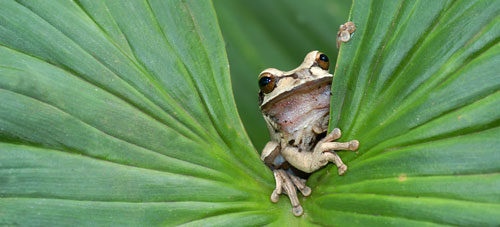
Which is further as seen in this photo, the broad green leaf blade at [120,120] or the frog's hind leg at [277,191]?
the frog's hind leg at [277,191]

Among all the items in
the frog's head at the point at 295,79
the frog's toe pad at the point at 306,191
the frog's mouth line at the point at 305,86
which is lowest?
the frog's toe pad at the point at 306,191

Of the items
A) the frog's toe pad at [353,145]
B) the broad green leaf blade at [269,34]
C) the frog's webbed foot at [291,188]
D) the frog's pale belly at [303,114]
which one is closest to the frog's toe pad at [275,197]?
the frog's webbed foot at [291,188]

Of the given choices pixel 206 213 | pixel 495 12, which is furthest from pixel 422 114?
pixel 206 213

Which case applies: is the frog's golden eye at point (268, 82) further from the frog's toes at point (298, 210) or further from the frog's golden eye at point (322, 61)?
the frog's toes at point (298, 210)

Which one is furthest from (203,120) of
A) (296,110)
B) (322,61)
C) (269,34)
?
(269,34)

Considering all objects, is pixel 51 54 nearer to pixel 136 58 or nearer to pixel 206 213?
pixel 136 58

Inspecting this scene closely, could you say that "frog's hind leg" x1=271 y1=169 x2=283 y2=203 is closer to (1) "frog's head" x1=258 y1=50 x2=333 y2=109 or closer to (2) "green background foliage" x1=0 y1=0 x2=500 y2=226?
(2) "green background foliage" x1=0 y1=0 x2=500 y2=226
